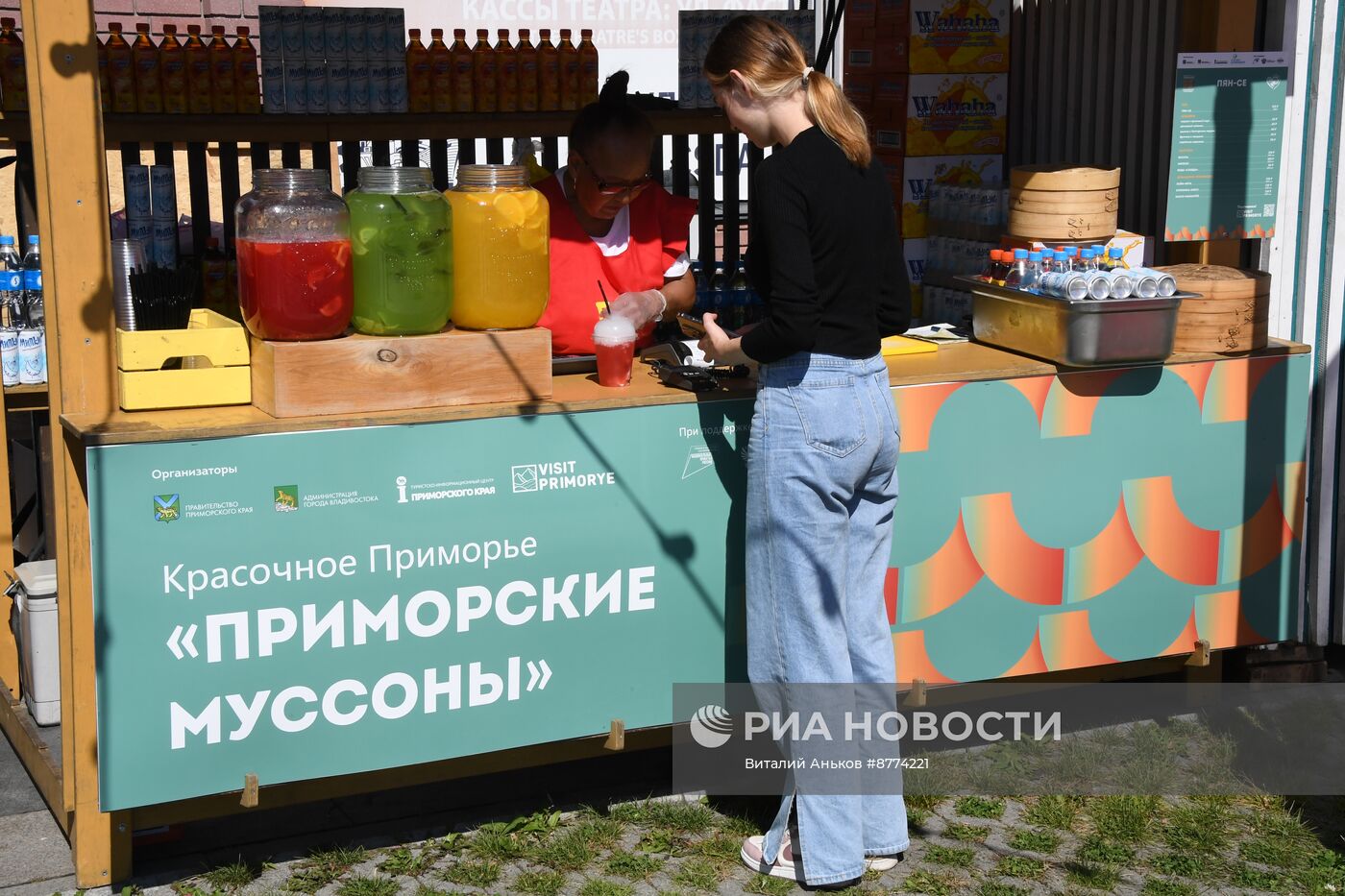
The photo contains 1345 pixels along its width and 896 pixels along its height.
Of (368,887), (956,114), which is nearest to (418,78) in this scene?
(956,114)

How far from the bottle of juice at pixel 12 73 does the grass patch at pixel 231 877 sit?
114 inches

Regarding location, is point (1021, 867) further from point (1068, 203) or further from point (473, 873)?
point (1068, 203)

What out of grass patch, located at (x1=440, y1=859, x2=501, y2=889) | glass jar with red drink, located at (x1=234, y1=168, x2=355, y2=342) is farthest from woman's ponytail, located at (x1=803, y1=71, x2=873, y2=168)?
grass patch, located at (x1=440, y1=859, x2=501, y2=889)

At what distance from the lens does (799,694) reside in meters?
3.62

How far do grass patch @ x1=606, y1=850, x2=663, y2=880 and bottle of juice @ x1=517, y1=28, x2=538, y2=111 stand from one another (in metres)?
3.11

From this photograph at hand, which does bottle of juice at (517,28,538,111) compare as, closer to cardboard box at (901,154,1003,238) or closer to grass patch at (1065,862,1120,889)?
cardboard box at (901,154,1003,238)

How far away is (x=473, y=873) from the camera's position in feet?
12.3

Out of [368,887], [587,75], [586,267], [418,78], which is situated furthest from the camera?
[587,75]

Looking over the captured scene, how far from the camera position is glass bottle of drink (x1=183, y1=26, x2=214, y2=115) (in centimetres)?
525

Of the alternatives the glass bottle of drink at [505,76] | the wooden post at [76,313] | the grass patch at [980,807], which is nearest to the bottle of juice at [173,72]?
the glass bottle of drink at [505,76]

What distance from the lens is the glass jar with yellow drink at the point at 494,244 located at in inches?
144

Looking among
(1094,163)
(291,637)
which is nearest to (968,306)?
(1094,163)

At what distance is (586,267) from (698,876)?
5.90ft

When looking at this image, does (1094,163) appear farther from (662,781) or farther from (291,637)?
(291,637)
